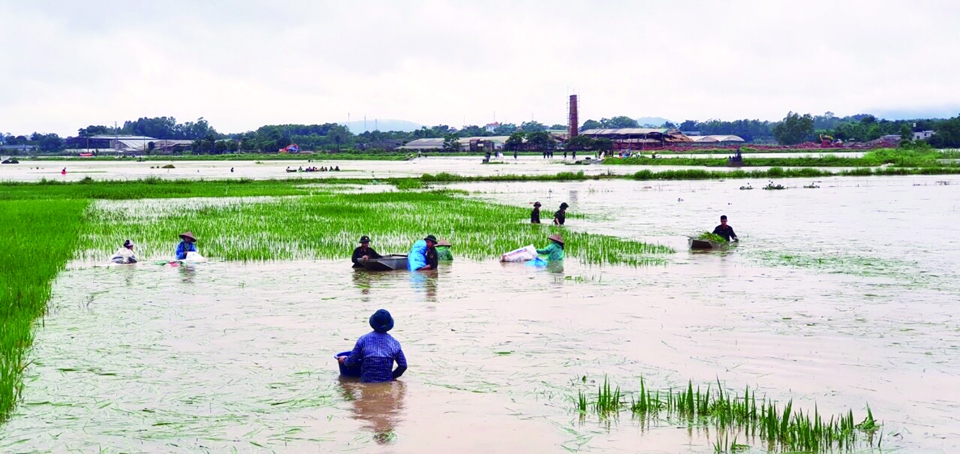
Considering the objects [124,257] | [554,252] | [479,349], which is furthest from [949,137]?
[479,349]

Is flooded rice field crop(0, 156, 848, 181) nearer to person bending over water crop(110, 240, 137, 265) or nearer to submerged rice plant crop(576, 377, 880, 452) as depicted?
person bending over water crop(110, 240, 137, 265)

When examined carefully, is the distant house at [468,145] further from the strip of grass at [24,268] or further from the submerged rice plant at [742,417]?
the submerged rice plant at [742,417]

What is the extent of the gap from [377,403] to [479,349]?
2162 mm

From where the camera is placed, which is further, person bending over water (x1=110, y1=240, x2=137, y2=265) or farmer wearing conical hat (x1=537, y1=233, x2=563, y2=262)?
person bending over water (x1=110, y1=240, x2=137, y2=265)

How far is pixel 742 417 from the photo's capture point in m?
7.11

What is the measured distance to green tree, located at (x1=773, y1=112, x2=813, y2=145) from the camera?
467 feet

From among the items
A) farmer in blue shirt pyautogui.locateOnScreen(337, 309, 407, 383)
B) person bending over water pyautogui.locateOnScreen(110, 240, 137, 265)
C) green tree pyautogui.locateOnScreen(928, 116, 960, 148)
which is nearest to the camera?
farmer in blue shirt pyautogui.locateOnScreen(337, 309, 407, 383)

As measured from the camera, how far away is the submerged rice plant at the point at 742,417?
6590 millimetres

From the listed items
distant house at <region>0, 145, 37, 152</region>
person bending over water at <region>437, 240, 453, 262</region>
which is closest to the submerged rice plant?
person bending over water at <region>437, 240, 453, 262</region>

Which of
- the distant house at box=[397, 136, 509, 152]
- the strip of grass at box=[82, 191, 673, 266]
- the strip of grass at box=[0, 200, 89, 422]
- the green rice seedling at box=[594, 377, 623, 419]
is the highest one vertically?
the distant house at box=[397, 136, 509, 152]

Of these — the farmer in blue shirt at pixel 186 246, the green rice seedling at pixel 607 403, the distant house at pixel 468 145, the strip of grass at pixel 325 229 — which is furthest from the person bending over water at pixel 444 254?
the distant house at pixel 468 145

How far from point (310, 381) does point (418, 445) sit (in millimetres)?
2101

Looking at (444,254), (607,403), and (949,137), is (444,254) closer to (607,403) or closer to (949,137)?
(607,403)

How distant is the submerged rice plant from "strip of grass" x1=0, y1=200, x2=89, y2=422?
16.4 ft
